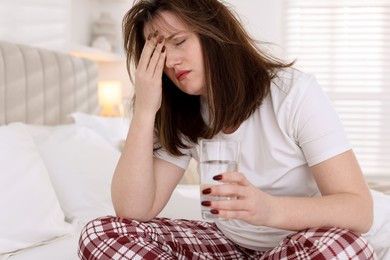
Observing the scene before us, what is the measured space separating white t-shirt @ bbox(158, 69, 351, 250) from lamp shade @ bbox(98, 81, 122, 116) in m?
2.88

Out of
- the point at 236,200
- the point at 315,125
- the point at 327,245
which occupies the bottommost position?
the point at 327,245

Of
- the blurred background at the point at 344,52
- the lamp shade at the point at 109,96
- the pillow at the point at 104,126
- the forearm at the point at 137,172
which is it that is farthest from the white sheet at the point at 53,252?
the blurred background at the point at 344,52

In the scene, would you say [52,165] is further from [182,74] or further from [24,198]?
[182,74]

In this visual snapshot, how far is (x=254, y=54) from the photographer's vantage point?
1562 millimetres

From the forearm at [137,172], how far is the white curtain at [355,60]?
369 centimetres

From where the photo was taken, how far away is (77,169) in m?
2.30

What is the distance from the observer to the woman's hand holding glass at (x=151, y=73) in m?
1.51

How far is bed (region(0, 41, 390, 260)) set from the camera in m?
1.80

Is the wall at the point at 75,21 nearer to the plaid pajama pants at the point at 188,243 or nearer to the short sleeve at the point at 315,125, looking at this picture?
the short sleeve at the point at 315,125

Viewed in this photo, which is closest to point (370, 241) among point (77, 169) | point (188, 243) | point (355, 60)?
point (188, 243)

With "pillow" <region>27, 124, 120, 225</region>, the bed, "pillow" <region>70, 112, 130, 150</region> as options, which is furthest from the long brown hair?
"pillow" <region>70, 112, 130, 150</region>

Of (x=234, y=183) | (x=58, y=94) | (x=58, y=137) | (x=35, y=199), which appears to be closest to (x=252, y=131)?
(x=234, y=183)

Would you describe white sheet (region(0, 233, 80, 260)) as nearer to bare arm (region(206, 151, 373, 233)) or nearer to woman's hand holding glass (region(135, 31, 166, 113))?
woman's hand holding glass (region(135, 31, 166, 113))

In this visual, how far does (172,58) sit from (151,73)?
0.06 meters
